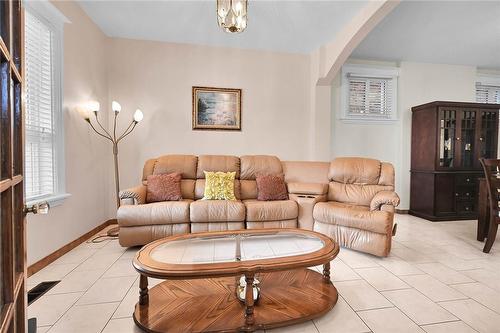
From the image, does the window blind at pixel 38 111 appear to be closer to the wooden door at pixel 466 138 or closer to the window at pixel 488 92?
the wooden door at pixel 466 138

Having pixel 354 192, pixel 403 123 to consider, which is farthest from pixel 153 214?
pixel 403 123

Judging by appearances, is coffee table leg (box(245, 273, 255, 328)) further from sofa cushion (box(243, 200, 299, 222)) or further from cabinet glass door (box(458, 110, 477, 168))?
cabinet glass door (box(458, 110, 477, 168))

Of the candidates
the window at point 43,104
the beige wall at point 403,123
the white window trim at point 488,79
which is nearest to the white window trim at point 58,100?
the window at point 43,104

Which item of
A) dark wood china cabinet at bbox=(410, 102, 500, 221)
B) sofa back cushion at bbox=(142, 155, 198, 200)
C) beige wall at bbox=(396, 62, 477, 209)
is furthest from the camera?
beige wall at bbox=(396, 62, 477, 209)

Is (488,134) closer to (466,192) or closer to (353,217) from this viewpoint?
(466,192)

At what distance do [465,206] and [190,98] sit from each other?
4738 millimetres

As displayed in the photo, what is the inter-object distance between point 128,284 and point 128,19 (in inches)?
121

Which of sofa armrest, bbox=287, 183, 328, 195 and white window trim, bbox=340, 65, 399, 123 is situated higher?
white window trim, bbox=340, 65, 399, 123

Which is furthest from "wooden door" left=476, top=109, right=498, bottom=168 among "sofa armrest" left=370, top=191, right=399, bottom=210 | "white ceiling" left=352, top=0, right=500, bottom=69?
"sofa armrest" left=370, top=191, right=399, bottom=210

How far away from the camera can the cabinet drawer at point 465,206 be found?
4094 millimetres

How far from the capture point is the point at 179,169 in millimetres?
3340

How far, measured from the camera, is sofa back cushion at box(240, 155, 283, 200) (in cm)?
340

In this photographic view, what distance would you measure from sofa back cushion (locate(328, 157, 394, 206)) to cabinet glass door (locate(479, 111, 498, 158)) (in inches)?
93.9

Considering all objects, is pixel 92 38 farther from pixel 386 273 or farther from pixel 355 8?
pixel 386 273
